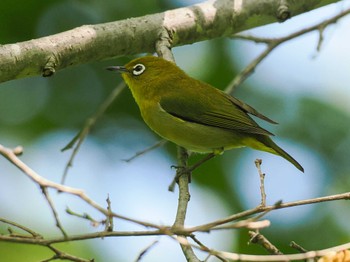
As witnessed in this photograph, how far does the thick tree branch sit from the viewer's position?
4918 mm

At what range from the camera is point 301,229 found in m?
7.26

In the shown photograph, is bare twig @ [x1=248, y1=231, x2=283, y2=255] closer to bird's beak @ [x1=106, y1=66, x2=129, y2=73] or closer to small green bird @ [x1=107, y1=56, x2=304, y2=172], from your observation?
small green bird @ [x1=107, y1=56, x2=304, y2=172]

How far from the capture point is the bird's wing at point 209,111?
21.0 ft

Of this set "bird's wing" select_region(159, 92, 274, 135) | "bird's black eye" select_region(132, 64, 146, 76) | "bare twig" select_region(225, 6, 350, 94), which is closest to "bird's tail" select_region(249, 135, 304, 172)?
"bird's wing" select_region(159, 92, 274, 135)

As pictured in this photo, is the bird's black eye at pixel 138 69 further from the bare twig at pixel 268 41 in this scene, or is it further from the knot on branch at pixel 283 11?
the knot on branch at pixel 283 11

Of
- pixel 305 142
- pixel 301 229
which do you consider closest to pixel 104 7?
pixel 305 142

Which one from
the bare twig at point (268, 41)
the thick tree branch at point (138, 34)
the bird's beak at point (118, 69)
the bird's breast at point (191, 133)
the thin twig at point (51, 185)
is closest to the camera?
the thin twig at point (51, 185)

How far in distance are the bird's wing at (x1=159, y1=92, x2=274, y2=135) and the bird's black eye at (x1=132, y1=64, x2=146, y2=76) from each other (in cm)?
42

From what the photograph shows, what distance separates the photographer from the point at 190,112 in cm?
647

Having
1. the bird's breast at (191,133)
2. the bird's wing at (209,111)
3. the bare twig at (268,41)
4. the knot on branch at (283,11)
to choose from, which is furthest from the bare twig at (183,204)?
the knot on branch at (283,11)

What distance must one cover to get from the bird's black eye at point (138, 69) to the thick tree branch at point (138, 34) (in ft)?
2.65

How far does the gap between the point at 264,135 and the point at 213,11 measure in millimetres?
1166

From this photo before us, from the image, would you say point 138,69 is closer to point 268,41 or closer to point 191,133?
point 191,133

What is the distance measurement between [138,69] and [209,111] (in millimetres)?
870
